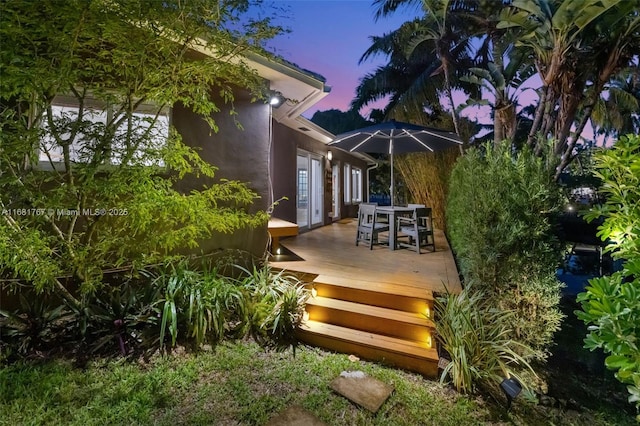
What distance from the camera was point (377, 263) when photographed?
4.87 m

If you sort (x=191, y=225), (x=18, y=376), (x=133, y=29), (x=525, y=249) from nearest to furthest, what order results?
(x=18, y=376)
(x=133, y=29)
(x=525, y=249)
(x=191, y=225)

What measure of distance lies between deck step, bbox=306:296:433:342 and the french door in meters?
4.95

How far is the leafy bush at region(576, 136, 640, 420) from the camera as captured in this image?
58.7 inches

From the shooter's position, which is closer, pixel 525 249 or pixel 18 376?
pixel 18 376

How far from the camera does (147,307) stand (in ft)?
10.7

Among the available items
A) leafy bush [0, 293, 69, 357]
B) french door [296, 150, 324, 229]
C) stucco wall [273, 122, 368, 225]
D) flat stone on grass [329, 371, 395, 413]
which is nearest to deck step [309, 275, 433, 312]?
flat stone on grass [329, 371, 395, 413]

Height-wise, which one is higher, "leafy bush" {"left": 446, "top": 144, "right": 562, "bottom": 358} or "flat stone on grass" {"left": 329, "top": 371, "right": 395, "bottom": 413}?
"leafy bush" {"left": 446, "top": 144, "right": 562, "bottom": 358}

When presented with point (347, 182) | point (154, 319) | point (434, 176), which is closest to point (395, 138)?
point (434, 176)

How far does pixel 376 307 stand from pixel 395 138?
388 cm

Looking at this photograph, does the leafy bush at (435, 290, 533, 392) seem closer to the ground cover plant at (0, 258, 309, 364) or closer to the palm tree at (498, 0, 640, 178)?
the ground cover plant at (0, 258, 309, 364)

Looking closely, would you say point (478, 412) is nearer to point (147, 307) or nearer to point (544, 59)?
point (147, 307)

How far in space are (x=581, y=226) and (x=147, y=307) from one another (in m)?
9.34

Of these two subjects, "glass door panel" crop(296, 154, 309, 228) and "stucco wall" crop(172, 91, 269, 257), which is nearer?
"stucco wall" crop(172, 91, 269, 257)

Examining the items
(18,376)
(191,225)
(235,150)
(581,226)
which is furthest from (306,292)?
(581,226)
